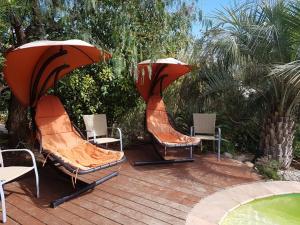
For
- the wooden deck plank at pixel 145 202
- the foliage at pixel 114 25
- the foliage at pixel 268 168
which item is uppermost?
the foliage at pixel 114 25

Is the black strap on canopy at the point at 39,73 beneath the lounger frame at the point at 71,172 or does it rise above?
above

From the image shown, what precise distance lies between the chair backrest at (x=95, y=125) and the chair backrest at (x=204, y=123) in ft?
6.52

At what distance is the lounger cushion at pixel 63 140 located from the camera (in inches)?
207

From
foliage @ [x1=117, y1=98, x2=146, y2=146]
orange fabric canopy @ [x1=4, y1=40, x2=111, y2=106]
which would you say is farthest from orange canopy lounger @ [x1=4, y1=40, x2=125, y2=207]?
foliage @ [x1=117, y1=98, x2=146, y2=146]

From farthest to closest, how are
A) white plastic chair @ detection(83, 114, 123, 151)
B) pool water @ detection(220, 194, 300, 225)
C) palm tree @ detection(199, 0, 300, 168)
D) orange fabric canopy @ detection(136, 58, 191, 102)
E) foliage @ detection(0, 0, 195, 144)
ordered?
orange fabric canopy @ detection(136, 58, 191, 102)
white plastic chair @ detection(83, 114, 123, 151)
palm tree @ detection(199, 0, 300, 168)
foliage @ detection(0, 0, 195, 144)
pool water @ detection(220, 194, 300, 225)

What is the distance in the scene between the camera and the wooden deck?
13.7ft

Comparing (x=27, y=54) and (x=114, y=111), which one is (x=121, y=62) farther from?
(x=114, y=111)

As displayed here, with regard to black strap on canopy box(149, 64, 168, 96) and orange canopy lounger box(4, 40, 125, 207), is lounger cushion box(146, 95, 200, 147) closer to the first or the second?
black strap on canopy box(149, 64, 168, 96)

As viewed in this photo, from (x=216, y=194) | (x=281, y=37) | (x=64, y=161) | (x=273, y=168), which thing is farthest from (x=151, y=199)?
(x=281, y=37)

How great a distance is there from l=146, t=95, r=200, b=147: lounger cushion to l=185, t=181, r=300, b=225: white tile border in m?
1.69

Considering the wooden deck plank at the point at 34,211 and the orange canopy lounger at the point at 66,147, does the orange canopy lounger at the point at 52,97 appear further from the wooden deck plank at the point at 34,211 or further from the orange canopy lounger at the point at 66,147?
the wooden deck plank at the point at 34,211

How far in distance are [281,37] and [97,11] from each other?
3181 mm

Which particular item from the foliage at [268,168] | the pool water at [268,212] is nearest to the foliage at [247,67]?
the foliage at [268,168]

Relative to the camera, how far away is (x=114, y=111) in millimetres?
8188
